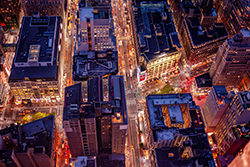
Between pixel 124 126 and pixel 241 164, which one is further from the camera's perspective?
pixel 124 126

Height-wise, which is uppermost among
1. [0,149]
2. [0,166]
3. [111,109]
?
[111,109]

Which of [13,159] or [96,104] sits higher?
[96,104]

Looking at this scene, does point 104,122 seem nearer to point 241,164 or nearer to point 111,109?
point 111,109

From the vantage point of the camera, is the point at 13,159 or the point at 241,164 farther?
the point at 13,159

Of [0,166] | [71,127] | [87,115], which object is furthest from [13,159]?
[87,115]

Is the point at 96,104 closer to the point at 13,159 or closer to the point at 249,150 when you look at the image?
the point at 13,159

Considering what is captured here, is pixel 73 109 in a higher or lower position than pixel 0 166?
higher


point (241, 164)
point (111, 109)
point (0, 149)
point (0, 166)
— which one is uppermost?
point (111, 109)

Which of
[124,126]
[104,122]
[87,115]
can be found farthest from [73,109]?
[124,126]
